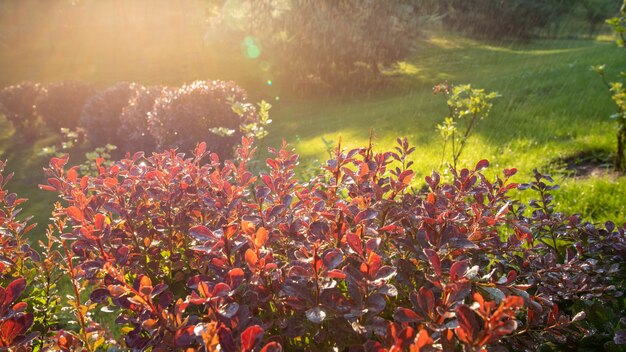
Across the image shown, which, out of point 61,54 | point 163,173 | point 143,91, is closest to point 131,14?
point 61,54

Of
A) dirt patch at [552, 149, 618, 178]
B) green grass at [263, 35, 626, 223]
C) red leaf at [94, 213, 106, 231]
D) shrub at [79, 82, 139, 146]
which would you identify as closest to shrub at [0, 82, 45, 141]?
shrub at [79, 82, 139, 146]

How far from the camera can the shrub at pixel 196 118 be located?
30.1ft

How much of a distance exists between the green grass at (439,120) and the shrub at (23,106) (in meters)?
0.68

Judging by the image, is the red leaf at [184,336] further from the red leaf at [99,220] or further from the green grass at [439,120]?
the green grass at [439,120]

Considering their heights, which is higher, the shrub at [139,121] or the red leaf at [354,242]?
the red leaf at [354,242]

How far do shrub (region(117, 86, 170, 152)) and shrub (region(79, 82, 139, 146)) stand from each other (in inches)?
38.6

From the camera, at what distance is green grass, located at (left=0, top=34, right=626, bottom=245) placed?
651 cm

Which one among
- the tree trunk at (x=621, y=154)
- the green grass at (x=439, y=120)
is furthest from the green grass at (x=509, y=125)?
the tree trunk at (x=621, y=154)

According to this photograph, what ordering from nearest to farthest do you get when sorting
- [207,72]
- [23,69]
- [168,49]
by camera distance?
[207,72] < [23,69] < [168,49]

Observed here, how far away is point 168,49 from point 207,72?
908cm

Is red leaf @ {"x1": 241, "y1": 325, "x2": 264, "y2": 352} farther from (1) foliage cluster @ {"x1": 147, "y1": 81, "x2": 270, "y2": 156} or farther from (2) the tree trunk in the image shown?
(1) foliage cluster @ {"x1": 147, "y1": 81, "x2": 270, "y2": 156}

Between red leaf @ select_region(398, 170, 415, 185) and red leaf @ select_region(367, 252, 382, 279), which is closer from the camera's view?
red leaf @ select_region(367, 252, 382, 279)

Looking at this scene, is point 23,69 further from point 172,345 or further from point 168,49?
point 172,345

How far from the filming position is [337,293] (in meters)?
1.31
